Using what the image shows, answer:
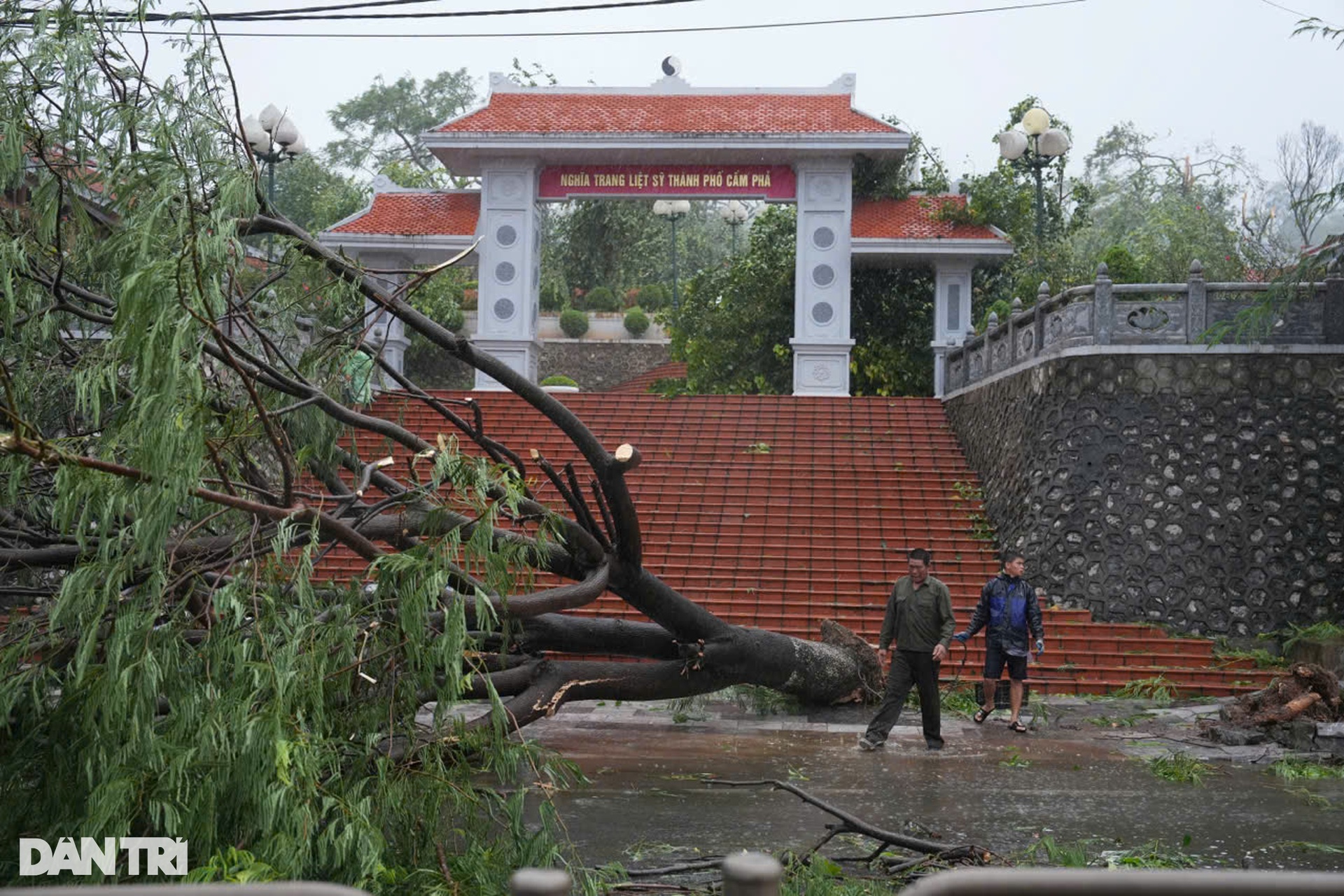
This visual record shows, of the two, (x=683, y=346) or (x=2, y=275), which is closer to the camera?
(x=2, y=275)

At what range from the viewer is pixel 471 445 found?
58.2 feet

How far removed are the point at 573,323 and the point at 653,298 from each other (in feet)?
12.3

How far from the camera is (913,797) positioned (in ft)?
25.1

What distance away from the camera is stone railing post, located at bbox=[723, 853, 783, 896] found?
1851 mm

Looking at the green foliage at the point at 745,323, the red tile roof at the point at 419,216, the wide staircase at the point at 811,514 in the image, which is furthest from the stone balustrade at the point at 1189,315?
the red tile roof at the point at 419,216

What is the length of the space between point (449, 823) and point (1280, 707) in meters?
7.49

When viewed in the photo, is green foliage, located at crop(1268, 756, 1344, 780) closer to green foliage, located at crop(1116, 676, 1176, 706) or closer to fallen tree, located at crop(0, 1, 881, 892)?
green foliage, located at crop(1116, 676, 1176, 706)

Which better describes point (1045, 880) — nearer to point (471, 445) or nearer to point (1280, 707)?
point (1280, 707)

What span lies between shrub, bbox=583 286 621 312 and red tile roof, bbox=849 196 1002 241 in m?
16.6

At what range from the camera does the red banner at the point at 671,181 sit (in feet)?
75.0

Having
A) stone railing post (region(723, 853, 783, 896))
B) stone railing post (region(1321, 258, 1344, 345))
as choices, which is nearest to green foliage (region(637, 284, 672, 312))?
stone railing post (region(1321, 258, 1344, 345))

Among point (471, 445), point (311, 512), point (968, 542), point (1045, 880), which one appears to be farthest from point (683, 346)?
point (1045, 880)

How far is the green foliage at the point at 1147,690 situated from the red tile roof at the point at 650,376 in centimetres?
2170

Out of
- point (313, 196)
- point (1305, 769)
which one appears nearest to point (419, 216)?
point (1305, 769)
